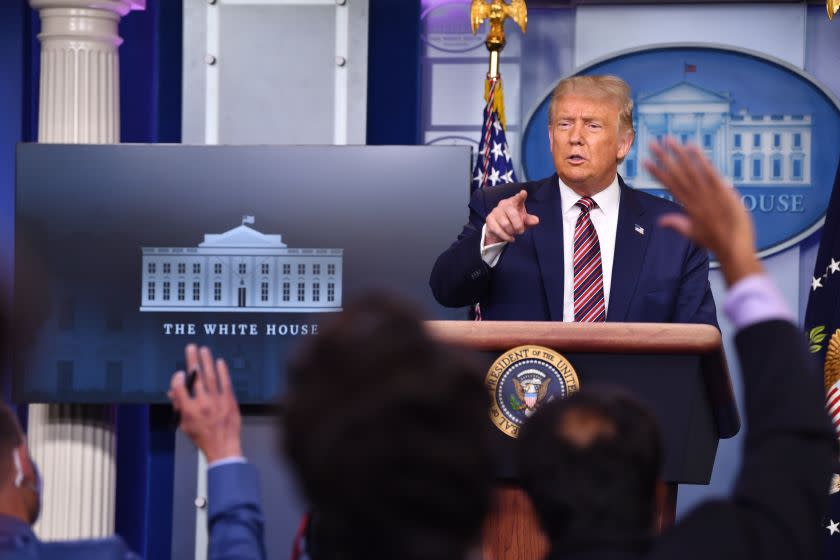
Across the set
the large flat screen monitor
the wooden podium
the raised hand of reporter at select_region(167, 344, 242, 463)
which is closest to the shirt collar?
the wooden podium

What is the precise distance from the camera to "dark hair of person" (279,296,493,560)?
3.64ft

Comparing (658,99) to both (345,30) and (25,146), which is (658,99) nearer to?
(345,30)

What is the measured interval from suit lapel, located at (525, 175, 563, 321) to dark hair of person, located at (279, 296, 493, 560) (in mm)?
2079

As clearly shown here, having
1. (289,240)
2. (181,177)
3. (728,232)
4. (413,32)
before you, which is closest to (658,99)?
(413,32)

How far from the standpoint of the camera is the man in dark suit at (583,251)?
3.16 m

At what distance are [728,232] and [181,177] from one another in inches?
160

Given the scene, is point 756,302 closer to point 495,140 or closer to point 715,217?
point 715,217

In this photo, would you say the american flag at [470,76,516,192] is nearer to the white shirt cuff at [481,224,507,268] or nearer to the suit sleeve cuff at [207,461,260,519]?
the white shirt cuff at [481,224,507,268]

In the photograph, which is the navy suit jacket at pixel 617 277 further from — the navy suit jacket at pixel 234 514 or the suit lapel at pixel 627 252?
the navy suit jacket at pixel 234 514

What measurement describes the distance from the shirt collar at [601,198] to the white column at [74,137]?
2.55m

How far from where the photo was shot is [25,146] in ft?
17.2

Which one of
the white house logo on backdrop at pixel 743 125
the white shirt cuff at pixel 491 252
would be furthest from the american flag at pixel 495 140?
the white shirt cuff at pixel 491 252

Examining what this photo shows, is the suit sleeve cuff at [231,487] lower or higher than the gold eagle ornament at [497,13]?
lower

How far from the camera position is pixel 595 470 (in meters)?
1.35
